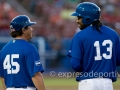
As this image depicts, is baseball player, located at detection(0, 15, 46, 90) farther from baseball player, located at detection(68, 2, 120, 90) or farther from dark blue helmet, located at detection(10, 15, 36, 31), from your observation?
baseball player, located at detection(68, 2, 120, 90)

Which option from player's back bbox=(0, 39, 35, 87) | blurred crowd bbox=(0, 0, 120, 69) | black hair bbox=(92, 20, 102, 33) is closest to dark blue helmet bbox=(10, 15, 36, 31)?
player's back bbox=(0, 39, 35, 87)

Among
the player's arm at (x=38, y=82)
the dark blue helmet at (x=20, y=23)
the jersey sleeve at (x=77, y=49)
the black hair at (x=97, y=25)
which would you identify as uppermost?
the dark blue helmet at (x=20, y=23)

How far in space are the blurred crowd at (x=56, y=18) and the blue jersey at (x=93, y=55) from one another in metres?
12.7

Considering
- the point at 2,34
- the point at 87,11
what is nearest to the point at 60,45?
the point at 2,34

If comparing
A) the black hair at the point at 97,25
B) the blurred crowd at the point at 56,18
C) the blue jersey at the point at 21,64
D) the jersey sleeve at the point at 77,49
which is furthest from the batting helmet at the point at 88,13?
the blurred crowd at the point at 56,18

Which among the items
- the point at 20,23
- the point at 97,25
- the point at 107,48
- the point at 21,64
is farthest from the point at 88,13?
the point at 21,64

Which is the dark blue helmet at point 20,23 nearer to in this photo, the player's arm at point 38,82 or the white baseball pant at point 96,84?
the player's arm at point 38,82

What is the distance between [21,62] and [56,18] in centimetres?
1469

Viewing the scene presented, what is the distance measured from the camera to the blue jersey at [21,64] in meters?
5.63

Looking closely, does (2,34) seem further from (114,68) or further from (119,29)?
(114,68)

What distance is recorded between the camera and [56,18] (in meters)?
20.3

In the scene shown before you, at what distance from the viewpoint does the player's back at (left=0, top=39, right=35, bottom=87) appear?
5664 mm

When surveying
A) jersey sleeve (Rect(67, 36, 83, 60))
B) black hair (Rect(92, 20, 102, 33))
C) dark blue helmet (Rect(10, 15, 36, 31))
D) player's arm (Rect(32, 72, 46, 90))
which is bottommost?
player's arm (Rect(32, 72, 46, 90))

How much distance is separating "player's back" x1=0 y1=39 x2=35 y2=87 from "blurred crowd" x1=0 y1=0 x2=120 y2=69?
42.0 feet
